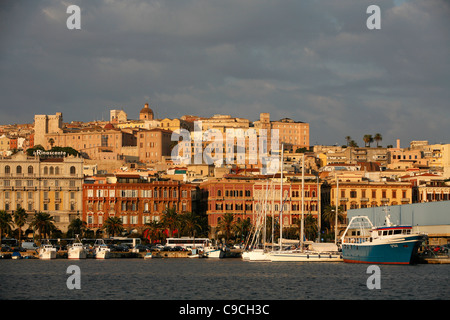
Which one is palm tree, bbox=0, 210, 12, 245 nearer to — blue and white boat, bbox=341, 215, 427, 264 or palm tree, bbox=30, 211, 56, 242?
palm tree, bbox=30, 211, 56, 242

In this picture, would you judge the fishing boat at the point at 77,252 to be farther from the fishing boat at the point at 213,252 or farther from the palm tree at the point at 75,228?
the fishing boat at the point at 213,252

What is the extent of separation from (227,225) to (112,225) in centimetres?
2026

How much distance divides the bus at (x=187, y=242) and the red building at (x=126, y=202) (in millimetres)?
11859

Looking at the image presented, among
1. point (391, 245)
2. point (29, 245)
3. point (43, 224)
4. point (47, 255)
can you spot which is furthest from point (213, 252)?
point (391, 245)

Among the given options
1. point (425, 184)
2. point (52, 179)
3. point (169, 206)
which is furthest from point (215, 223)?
point (425, 184)

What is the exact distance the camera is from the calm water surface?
228 feet

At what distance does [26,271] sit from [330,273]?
3532 centimetres

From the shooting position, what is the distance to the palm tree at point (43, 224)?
145 metres

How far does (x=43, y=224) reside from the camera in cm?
14588

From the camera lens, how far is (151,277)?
8812cm

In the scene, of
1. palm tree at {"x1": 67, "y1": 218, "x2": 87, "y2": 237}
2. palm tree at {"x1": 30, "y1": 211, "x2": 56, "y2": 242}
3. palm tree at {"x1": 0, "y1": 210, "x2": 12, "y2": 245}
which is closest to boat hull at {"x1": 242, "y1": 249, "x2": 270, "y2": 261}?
palm tree at {"x1": 67, "y1": 218, "x2": 87, "y2": 237}

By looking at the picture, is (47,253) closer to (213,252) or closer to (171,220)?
(171,220)

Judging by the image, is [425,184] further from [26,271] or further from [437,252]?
[26,271]

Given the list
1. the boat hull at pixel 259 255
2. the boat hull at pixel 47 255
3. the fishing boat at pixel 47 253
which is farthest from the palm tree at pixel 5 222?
the boat hull at pixel 259 255
